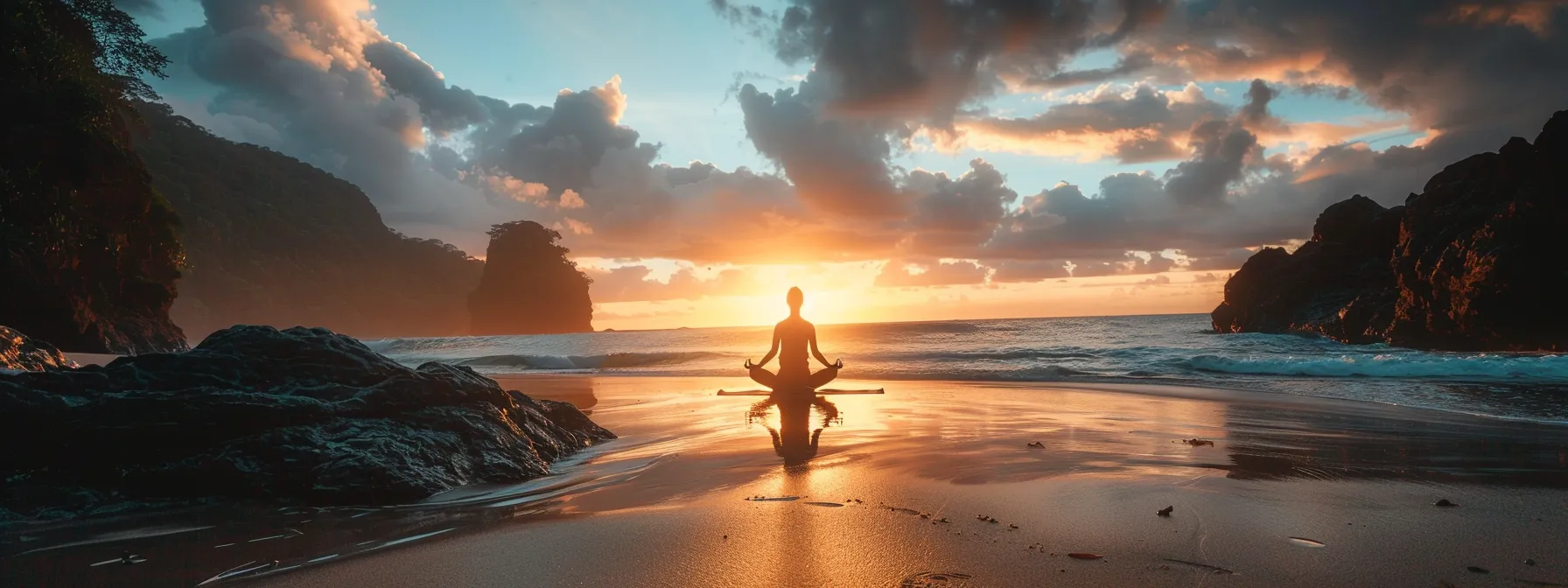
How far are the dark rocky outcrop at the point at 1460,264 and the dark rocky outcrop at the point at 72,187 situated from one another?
40597 mm

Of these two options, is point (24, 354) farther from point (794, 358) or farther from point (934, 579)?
point (934, 579)

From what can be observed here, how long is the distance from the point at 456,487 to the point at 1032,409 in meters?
7.53

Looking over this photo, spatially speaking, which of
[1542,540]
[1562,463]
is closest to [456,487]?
[1542,540]

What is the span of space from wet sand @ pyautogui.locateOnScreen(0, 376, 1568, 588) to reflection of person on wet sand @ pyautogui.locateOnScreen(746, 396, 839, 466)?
0.09m

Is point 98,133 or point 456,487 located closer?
point 456,487

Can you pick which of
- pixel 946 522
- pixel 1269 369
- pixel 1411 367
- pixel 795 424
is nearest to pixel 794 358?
pixel 795 424

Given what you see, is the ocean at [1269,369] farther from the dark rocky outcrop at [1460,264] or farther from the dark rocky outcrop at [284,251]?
the dark rocky outcrop at [284,251]

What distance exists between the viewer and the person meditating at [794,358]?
10345 mm

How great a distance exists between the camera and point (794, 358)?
10703 millimetres

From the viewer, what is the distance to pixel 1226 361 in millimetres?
20547

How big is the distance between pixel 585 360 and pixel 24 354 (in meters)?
26.1

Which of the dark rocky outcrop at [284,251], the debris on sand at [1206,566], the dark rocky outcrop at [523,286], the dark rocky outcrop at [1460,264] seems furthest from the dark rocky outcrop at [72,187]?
the dark rocky outcrop at [523,286]

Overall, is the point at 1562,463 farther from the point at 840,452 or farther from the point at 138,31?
the point at 138,31

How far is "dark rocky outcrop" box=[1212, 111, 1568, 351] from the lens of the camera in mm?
22484
